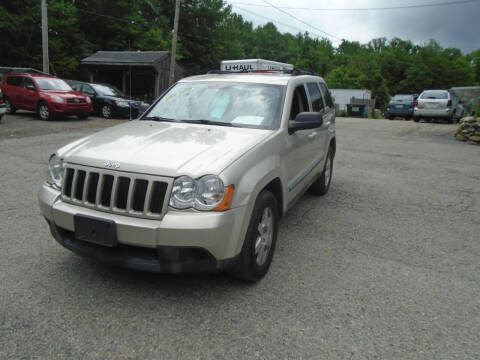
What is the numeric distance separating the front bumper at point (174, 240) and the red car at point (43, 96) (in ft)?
43.5

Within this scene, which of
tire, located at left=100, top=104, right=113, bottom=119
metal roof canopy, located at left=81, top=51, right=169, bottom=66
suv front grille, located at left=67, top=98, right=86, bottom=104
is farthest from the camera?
metal roof canopy, located at left=81, top=51, right=169, bottom=66

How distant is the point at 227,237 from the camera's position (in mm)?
2795

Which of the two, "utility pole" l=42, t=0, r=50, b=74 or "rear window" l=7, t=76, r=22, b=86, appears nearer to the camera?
"rear window" l=7, t=76, r=22, b=86

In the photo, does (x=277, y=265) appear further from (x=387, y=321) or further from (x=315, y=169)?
(x=315, y=169)

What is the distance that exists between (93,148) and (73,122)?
42.7 feet

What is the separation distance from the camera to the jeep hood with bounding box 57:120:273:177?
286cm

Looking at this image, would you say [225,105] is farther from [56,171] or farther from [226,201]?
[56,171]

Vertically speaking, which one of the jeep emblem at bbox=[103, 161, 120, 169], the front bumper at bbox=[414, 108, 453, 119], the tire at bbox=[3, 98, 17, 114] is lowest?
the tire at bbox=[3, 98, 17, 114]

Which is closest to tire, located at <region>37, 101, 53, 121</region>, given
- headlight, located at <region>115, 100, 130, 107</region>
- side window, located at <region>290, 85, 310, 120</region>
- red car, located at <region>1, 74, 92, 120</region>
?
red car, located at <region>1, 74, 92, 120</region>

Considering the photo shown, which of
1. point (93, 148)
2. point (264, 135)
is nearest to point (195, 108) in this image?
point (264, 135)

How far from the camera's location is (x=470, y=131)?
43.8ft

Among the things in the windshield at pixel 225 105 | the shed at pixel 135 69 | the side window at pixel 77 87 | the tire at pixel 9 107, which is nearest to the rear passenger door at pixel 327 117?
the windshield at pixel 225 105

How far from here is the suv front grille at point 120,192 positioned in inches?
108

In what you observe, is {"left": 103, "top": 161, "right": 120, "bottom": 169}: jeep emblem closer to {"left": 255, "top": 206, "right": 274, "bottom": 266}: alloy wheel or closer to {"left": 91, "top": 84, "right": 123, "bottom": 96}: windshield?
{"left": 255, "top": 206, "right": 274, "bottom": 266}: alloy wheel
